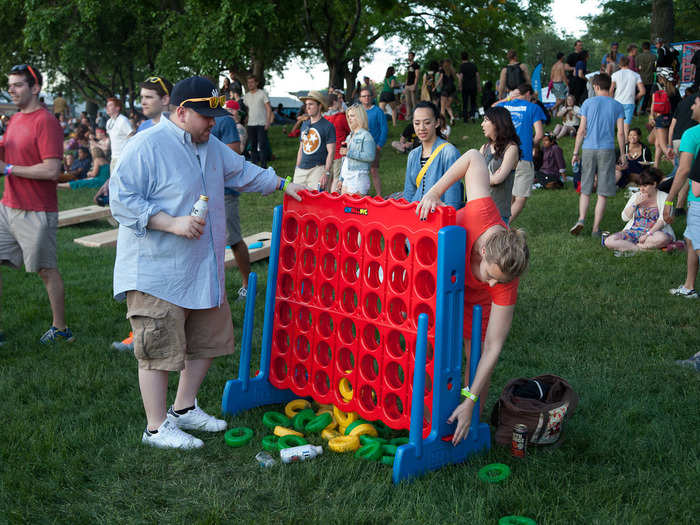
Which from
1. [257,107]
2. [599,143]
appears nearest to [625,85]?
[599,143]

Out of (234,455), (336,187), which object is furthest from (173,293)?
(336,187)

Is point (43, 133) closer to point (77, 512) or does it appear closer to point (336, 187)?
point (77, 512)

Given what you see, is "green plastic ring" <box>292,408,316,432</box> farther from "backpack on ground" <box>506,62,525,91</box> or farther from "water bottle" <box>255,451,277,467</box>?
"backpack on ground" <box>506,62,525,91</box>

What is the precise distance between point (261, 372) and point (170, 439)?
0.85 meters

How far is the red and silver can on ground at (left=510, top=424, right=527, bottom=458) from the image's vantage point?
12.9 ft

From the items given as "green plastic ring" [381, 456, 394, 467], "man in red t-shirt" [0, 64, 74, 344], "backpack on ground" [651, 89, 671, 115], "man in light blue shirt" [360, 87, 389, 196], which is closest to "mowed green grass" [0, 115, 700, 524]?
"green plastic ring" [381, 456, 394, 467]

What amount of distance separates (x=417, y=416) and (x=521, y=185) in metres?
5.92

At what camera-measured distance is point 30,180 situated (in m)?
5.64

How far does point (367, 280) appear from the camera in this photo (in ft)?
13.4

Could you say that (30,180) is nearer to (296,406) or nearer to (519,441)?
(296,406)

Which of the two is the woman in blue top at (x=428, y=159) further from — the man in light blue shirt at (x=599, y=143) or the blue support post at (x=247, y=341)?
the man in light blue shirt at (x=599, y=143)

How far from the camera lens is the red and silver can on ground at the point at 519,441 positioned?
3920mm

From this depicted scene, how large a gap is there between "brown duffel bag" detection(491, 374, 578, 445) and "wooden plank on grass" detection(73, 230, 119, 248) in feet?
25.7

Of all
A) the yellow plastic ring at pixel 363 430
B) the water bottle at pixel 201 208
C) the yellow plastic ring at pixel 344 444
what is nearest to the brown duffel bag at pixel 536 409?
the yellow plastic ring at pixel 363 430
